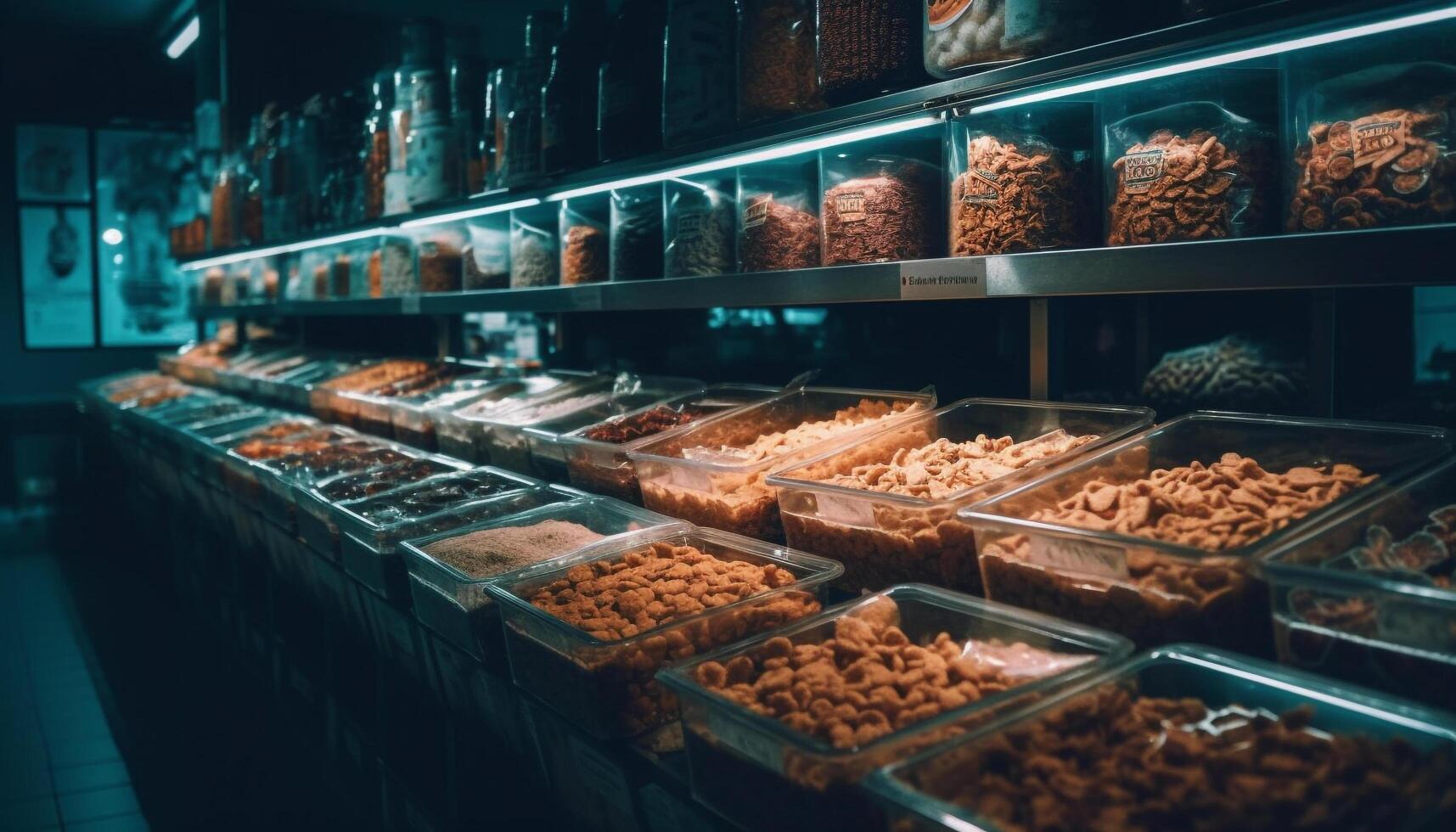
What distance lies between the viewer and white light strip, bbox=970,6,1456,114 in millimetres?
1004

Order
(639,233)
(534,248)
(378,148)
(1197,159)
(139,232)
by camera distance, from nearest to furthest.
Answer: (1197,159) → (639,233) → (534,248) → (378,148) → (139,232)

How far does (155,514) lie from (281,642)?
2467 millimetres

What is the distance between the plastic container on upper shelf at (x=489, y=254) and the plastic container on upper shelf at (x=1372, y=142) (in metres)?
2.14

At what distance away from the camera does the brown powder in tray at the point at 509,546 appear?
166 centimetres

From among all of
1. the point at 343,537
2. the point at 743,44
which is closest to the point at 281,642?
the point at 343,537

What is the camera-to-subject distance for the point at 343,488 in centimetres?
237

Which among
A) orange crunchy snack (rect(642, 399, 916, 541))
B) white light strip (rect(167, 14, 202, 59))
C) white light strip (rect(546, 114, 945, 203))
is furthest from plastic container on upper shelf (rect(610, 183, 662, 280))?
white light strip (rect(167, 14, 202, 59))

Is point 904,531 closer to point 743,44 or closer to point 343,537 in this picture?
point 743,44

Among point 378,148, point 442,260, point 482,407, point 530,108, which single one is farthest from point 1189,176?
point 378,148

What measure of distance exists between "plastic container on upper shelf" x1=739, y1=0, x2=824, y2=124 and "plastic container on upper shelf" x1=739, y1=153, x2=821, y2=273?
11 cm

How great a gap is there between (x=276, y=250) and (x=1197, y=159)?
13.9 feet

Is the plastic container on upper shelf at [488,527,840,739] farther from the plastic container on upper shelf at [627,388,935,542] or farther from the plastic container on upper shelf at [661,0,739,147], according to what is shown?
the plastic container on upper shelf at [661,0,739,147]

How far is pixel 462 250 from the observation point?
10.0 ft

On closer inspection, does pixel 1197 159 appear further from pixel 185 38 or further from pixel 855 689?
pixel 185 38
